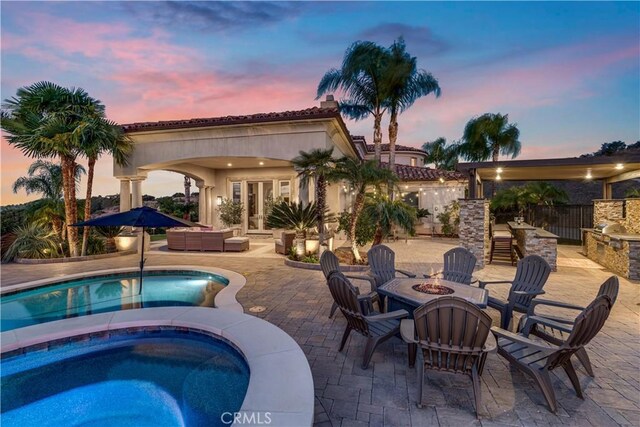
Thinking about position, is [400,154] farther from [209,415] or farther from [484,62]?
[209,415]

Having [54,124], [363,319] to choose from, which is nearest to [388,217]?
[363,319]

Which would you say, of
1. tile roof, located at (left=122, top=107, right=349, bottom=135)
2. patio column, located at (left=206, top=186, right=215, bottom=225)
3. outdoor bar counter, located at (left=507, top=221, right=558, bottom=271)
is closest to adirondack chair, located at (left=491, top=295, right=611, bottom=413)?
outdoor bar counter, located at (left=507, top=221, right=558, bottom=271)

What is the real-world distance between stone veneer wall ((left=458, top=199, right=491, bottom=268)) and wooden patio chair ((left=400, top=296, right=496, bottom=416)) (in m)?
7.65

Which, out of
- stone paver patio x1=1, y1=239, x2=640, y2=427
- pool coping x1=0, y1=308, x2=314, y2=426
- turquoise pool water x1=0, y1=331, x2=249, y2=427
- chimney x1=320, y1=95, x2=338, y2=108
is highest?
chimney x1=320, y1=95, x2=338, y2=108

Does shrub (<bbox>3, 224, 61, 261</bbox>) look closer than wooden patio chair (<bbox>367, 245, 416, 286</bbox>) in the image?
No

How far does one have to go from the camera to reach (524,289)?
17.0 ft

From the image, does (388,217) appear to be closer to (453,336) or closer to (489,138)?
(453,336)

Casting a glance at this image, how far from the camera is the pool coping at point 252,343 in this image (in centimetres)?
260

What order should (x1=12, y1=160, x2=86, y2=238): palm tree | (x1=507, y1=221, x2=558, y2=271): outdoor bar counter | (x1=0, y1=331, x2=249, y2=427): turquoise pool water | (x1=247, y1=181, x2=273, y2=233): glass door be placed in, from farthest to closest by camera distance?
1. (x1=247, y1=181, x2=273, y2=233): glass door
2. (x1=12, y1=160, x2=86, y2=238): palm tree
3. (x1=507, y1=221, x2=558, y2=271): outdoor bar counter
4. (x1=0, y1=331, x2=249, y2=427): turquoise pool water

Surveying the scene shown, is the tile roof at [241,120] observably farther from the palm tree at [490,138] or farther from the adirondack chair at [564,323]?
the palm tree at [490,138]

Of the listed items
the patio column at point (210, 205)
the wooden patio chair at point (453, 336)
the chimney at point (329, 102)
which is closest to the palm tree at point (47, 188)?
the patio column at point (210, 205)

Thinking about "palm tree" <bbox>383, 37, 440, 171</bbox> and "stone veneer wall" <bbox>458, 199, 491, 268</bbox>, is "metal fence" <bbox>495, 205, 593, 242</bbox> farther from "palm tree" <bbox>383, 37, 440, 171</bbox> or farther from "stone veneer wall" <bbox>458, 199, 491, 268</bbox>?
"stone veneer wall" <bbox>458, 199, 491, 268</bbox>

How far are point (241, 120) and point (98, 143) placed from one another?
525 cm

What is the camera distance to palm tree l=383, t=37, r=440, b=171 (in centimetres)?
1547
